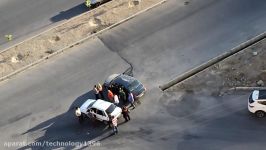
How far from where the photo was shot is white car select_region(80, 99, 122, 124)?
34125 mm

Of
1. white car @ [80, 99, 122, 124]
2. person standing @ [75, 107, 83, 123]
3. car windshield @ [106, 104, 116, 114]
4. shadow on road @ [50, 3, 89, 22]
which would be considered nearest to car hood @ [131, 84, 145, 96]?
white car @ [80, 99, 122, 124]

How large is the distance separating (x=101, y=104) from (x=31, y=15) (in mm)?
13847

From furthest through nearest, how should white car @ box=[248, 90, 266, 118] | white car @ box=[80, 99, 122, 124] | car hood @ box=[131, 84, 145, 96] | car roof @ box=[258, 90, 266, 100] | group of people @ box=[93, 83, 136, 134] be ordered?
car hood @ box=[131, 84, 145, 96] < group of people @ box=[93, 83, 136, 134] < white car @ box=[80, 99, 122, 124] < car roof @ box=[258, 90, 266, 100] < white car @ box=[248, 90, 266, 118]

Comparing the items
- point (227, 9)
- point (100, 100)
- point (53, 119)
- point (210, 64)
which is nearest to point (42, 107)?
point (53, 119)

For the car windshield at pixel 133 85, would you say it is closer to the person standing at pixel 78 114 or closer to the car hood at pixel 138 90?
the car hood at pixel 138 90

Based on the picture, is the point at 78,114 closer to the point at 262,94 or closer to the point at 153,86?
the point at 153,86

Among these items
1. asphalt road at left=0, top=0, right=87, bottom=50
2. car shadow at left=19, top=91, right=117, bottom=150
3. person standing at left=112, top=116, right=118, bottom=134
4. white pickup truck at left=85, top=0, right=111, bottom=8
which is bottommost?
car shadow at left=19, top=91, right=117, bottom=150

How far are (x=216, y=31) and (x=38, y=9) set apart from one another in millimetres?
14803

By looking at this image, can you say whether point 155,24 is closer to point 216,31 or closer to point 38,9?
point 216,31

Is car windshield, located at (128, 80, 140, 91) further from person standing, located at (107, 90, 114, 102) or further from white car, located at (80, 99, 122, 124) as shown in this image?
white car, located at (80, 99, 122, 124)

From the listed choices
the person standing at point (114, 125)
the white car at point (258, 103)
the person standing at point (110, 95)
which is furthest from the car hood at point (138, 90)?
the white car at point (258, 103)

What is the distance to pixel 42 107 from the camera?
36.8 meters

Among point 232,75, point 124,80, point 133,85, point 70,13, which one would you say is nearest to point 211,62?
point 232,75

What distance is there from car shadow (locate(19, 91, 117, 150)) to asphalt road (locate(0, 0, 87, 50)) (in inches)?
393
